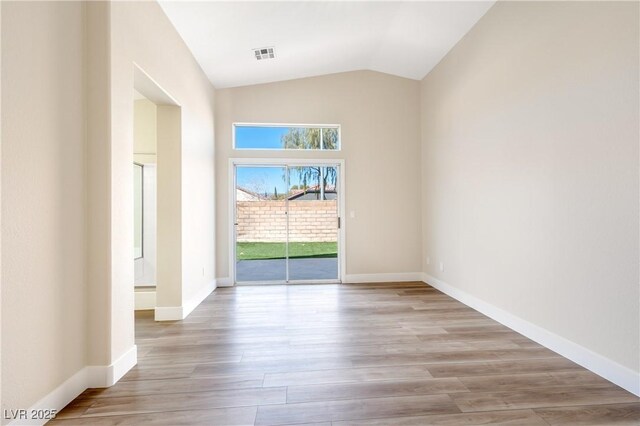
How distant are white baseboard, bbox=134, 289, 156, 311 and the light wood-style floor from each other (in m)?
0.36

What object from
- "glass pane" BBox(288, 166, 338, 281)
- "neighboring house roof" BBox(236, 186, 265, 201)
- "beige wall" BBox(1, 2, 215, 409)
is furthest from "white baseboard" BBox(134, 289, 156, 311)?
"glass pane" BBox(288, 166, 338, 281)

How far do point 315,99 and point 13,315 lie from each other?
4.65m

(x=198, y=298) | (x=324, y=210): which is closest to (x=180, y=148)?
(x=198, y=298)

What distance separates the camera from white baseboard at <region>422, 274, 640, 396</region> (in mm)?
2027

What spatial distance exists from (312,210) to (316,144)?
1.14 m

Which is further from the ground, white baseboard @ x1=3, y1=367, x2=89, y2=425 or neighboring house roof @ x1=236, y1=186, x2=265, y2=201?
neighboring house roof @ x1=236, y1=186, x2=265, y2=201

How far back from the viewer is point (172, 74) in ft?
10.8

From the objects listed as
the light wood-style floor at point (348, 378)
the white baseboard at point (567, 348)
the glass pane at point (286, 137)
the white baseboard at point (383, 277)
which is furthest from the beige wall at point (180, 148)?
the white baseboard at point (567, 348)

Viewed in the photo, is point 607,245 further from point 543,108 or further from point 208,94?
point 208,94

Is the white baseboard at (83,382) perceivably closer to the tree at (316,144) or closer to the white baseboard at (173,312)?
the white baseboard at (173,312)

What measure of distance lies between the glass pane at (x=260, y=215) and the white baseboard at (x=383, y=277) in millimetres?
1170

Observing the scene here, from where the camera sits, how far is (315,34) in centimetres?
389

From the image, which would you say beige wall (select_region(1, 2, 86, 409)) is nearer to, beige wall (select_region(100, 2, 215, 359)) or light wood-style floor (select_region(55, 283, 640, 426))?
beige wall (select_region(100, 2, 215, 359))

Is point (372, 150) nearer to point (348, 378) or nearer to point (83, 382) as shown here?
point (348, 378)
